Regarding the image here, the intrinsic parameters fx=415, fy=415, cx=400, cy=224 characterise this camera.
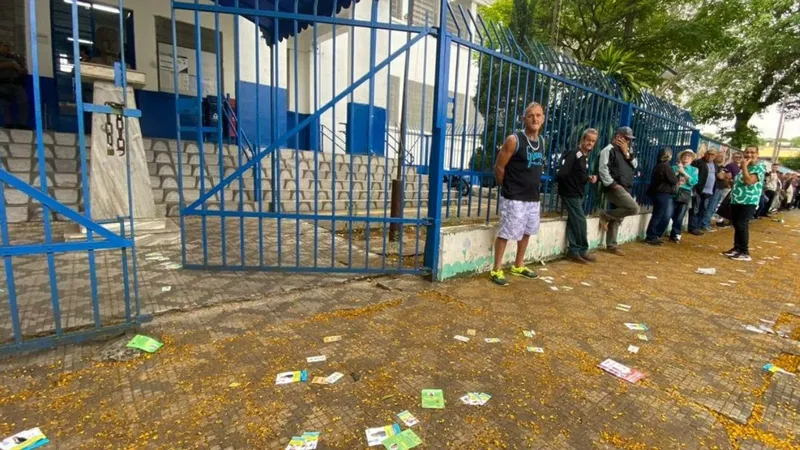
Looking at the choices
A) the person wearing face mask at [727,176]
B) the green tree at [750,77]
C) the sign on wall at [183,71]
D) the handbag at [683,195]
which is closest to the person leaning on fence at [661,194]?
the handbag at [683,195]

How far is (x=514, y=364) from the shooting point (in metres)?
2.58

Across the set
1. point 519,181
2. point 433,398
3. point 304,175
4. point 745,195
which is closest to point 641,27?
point 745,195

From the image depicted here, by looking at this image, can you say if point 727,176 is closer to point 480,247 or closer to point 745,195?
point 745,195

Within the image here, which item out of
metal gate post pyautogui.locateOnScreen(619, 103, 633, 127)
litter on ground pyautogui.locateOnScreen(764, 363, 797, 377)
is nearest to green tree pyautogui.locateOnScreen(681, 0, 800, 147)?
metal gate post pyautogui.locateOnScreen(619, 103, 633, 127)

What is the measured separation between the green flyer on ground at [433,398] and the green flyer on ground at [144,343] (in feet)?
5.38

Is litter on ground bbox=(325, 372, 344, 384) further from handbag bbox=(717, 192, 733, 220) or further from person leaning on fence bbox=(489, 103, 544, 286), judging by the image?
handbag bbox=(717, 192, 733, 220)

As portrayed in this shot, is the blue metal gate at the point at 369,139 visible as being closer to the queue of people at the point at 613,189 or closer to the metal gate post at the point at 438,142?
the metal gate post at the point at 438,142

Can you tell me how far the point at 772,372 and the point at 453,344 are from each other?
2040 millimetres

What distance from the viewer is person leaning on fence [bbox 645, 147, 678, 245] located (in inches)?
272

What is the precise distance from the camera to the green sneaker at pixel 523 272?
451 centimetres

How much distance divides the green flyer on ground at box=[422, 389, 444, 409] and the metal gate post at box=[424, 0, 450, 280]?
1.87 m

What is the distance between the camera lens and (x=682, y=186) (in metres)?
7.46

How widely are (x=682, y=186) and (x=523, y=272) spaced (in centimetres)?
488

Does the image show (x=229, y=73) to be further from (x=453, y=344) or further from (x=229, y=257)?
(x=453, y=344)
